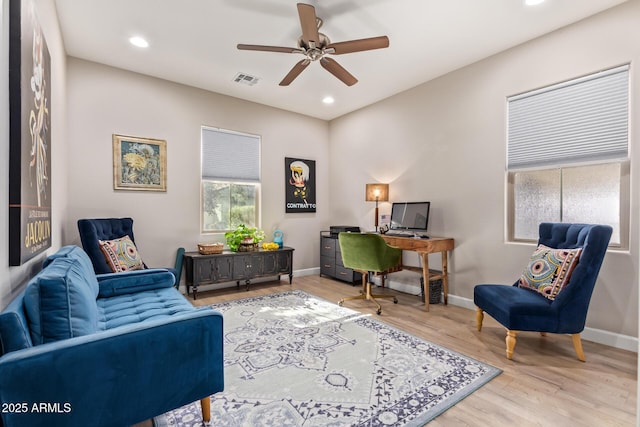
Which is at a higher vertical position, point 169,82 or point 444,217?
point 169,82

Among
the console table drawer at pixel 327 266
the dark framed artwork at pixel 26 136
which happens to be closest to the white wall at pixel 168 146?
the console table drawer at pixel 327 266

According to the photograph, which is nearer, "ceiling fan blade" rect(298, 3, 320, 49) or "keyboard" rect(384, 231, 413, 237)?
"ceiling fan blade" rect(298, 3, 320, 49)

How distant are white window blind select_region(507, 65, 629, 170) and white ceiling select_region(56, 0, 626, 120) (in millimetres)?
601

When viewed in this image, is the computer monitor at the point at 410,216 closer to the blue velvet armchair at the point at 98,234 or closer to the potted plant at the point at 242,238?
the potted plant at the point at 242,238

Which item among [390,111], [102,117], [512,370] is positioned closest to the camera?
[512,370]

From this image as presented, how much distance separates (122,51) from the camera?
3342 millimetres

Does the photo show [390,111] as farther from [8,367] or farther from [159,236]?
[8,367]

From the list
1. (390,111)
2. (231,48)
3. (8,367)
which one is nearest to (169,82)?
(231,48)

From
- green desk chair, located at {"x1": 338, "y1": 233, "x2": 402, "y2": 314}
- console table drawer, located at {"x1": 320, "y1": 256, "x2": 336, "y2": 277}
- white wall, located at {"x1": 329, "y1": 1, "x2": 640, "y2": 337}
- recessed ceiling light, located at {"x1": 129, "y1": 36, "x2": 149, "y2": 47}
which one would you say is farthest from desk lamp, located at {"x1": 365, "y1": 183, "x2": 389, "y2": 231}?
recessed ceiling light, located at {"x1": 129, "y1": 36, "x2": 149, "y2": 47}

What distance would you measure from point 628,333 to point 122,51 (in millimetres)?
5532

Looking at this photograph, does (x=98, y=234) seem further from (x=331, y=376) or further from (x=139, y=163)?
(x=331, y=376)

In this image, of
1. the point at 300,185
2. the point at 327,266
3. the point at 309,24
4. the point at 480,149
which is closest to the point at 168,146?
the point at 300,185

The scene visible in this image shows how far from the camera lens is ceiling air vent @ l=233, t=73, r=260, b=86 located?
3917 millimetres

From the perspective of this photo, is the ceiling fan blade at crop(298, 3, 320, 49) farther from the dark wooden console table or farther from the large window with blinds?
the dark wooden console table
